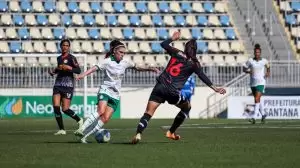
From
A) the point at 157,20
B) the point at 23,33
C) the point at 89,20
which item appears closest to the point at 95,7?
the point at 89,20

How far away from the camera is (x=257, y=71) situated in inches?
1182

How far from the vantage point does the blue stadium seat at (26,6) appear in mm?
42969

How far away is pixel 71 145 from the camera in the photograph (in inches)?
642

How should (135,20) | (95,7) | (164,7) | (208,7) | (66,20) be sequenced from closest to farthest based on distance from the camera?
(66,20) → (135,20) → (95,7) → (164,7) → (208,7)

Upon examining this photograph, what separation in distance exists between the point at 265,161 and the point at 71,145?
484cm

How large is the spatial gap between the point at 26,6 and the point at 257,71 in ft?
53.1

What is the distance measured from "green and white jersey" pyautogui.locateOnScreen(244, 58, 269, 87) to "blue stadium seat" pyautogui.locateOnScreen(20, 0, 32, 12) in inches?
618

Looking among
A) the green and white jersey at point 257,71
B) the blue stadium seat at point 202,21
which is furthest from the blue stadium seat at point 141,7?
the green and white jersey at point 257,71

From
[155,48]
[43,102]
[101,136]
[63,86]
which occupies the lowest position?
[43,102]

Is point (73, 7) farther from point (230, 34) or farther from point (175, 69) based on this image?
point (175, 69)

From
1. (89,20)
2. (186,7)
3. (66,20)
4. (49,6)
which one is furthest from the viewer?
(186,7)

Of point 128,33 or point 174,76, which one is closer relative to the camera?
point 174,76

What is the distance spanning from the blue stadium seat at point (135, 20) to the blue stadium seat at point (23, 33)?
4995 millimetres

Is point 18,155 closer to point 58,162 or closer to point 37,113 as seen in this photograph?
point 58,162
